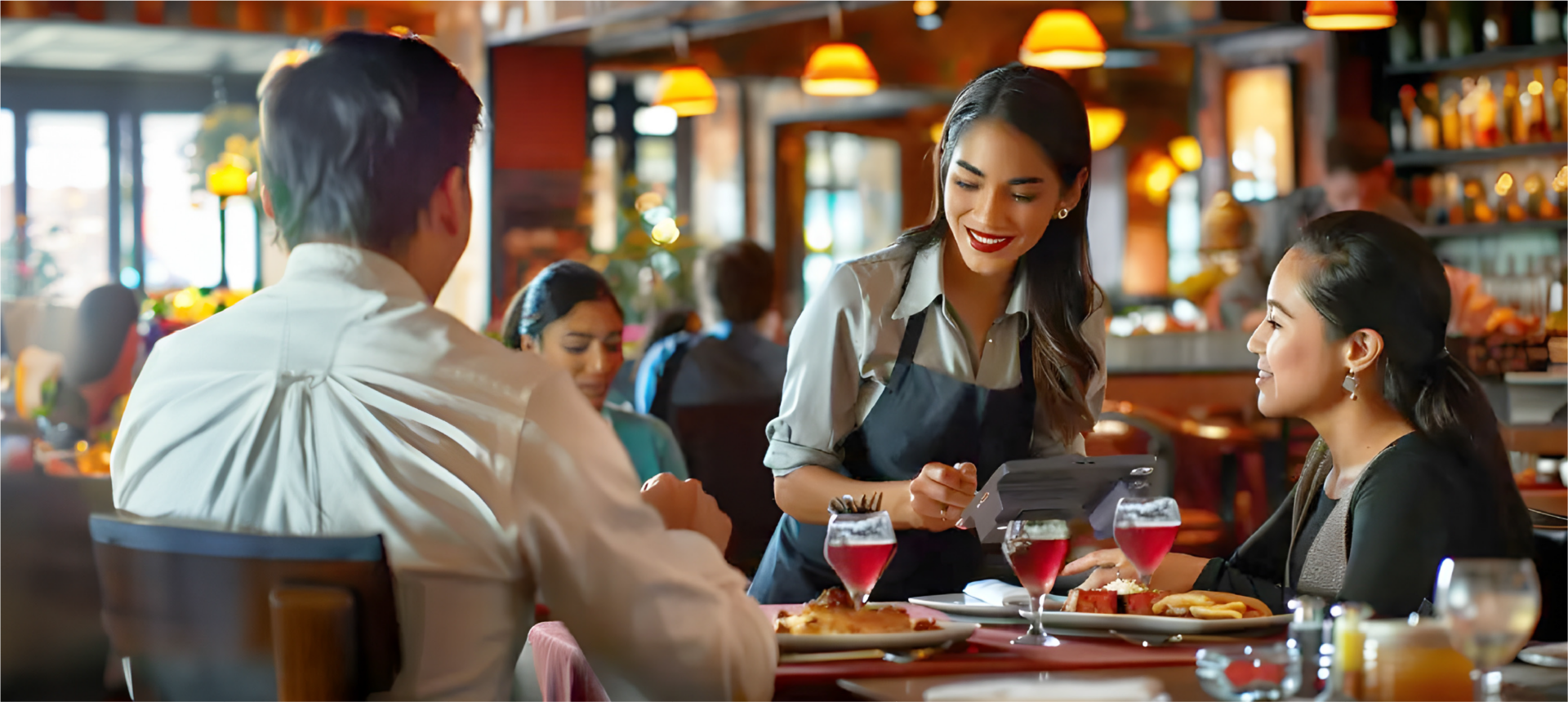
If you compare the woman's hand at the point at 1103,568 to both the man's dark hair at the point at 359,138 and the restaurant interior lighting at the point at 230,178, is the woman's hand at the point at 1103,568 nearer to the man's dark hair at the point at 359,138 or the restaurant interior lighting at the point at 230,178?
the man's dark hair at the point at 359,138

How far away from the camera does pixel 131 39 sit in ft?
41.3

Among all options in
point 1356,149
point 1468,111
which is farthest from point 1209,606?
point 1468,111

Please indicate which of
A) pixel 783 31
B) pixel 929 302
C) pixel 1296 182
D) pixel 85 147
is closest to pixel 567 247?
pixel 783 31

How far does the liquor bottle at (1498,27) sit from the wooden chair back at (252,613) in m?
7.31

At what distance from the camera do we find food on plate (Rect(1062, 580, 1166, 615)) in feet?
5.70

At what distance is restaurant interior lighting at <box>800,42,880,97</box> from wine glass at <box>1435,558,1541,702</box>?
6286 millimetres

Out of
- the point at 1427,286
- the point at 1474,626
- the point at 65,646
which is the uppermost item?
the point at 1427,286

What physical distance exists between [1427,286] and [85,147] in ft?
46.3

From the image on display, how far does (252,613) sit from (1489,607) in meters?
0.97

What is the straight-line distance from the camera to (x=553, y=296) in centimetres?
332

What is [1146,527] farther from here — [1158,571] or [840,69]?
[840,69]

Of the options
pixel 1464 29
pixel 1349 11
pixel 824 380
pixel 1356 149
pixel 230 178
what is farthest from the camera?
pixel 230 178

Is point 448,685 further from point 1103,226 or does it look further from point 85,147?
point 85,147

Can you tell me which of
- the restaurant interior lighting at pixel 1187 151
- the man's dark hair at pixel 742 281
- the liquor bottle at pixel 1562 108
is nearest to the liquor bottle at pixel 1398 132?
the liquor bottle at pixel 1562 108
